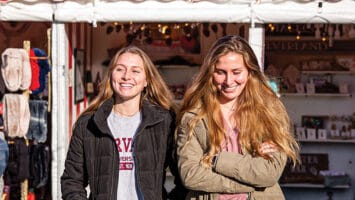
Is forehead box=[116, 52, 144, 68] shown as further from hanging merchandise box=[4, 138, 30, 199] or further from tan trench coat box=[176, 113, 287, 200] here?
hanging merchandise box=[4, 138, 30, 199]

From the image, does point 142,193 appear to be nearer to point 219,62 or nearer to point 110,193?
point 110,193

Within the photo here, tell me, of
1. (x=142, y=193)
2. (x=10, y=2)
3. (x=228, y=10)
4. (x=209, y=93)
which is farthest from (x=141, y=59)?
(x=10, y=2)

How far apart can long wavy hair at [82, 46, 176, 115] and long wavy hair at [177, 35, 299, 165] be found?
0.26 meters

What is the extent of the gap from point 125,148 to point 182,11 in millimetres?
2576

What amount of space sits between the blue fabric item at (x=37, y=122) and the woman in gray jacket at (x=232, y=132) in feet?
Answer: 10.5

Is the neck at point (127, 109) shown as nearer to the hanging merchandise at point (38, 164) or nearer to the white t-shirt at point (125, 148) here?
the white t-shirt at point (125, 148)

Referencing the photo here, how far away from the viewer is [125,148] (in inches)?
115

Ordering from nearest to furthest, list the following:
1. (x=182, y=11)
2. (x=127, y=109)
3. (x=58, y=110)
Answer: (x=127, y=109) → (x=182, y=11) → (x=58, y=110)

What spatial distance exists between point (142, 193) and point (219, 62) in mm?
764

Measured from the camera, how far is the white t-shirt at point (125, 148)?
285 centimetres

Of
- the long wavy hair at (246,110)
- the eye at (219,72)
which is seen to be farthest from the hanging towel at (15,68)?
the eye at (219,72)

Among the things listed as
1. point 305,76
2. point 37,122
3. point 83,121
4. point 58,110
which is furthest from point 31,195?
point 305,76

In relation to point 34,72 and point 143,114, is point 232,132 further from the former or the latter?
point 34,72

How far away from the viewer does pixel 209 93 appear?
287 centimetres
